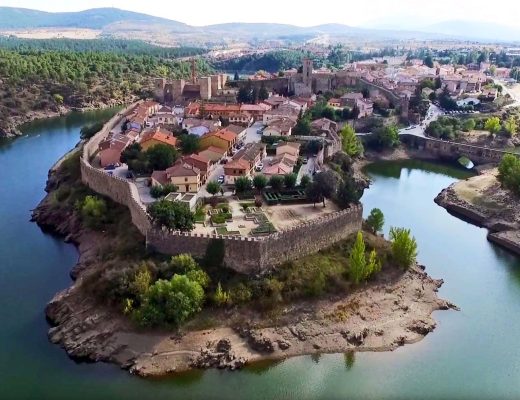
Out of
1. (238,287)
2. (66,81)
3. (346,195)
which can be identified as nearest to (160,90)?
(66,81)

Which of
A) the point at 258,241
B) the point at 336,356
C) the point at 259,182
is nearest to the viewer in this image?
the point at 336,356

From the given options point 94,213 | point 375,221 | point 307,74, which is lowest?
point 94,213

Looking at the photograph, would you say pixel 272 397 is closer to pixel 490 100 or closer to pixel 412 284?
pixel 412 284

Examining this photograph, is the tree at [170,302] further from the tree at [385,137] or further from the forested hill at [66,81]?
the forested hill at [66,81]

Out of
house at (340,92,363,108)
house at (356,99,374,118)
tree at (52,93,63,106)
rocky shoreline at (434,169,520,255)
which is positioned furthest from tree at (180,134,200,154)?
tree at (52,93,63,106)

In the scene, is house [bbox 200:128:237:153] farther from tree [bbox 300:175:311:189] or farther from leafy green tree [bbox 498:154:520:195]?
leafy green tree [bbox 498:154:520:195]

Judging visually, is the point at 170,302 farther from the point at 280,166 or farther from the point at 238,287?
the point at 280,166

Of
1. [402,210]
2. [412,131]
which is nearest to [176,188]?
[402,210]
